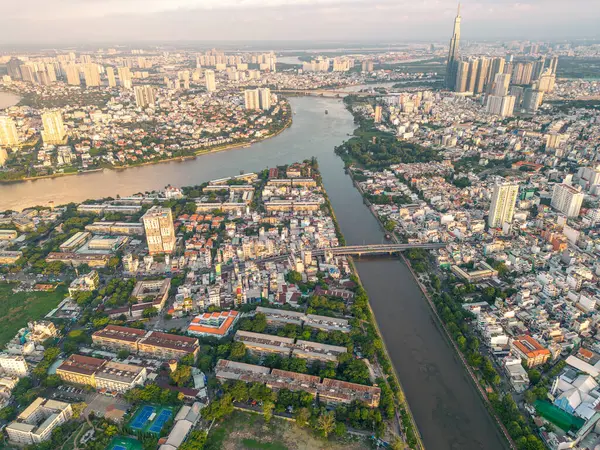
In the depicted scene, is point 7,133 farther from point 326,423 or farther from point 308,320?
point 326,423

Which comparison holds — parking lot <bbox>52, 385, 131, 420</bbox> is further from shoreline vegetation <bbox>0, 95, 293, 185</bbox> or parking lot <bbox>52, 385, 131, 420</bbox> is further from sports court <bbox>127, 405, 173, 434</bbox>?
shoreline vegetation <bbox>0, 95, 293, 185</bbox>

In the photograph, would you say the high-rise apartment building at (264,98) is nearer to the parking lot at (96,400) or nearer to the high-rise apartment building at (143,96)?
the high-rise apartment building at (143,96)

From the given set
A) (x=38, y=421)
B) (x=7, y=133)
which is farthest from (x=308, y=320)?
(x=7, y=133)

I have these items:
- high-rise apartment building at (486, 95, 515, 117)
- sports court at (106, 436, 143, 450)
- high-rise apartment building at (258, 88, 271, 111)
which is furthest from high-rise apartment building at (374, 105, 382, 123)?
sports court at (106, 436, 143, 450)

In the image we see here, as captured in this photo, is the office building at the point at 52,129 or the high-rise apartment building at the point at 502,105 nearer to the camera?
the office building at the point at 52,129

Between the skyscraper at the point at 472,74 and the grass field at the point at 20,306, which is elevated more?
the skyscraper at the point at 472,74

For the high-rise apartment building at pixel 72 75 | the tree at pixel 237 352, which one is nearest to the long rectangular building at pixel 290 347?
the tree at pixel 237 352

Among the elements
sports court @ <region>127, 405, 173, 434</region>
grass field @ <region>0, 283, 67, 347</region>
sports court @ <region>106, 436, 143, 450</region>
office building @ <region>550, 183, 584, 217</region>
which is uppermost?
office building @ <region>550, 183, 584, 217</region>
